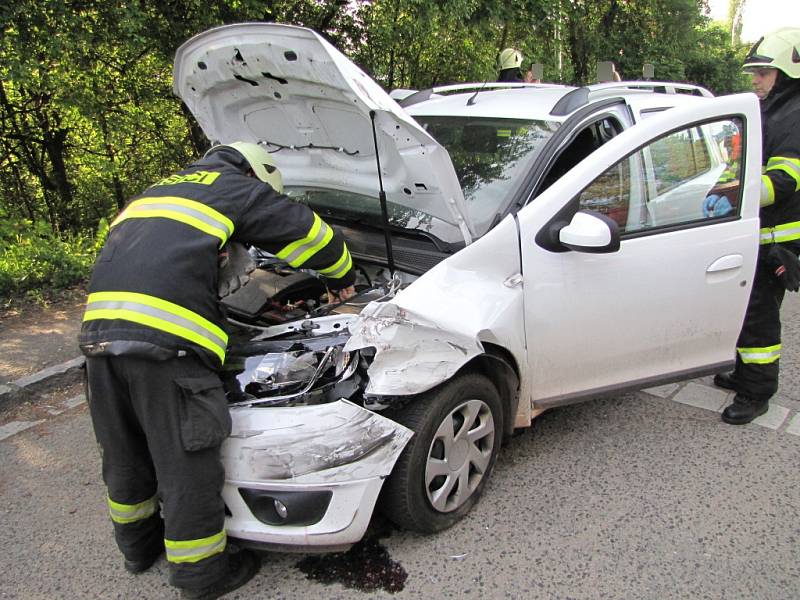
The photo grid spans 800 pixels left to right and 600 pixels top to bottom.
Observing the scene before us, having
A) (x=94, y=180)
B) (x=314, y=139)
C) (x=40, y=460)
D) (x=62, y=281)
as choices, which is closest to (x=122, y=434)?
(x=40, y=460)

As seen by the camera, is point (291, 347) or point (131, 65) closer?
point (291, 347)

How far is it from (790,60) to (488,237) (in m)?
2.08

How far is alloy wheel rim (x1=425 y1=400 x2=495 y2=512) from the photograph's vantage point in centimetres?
244

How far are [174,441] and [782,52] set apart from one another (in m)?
3.49

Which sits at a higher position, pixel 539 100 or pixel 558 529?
pixel 539 100

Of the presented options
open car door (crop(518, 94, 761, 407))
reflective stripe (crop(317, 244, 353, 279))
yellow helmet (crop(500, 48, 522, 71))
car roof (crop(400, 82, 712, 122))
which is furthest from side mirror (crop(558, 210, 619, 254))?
yellow helmet (crop(500, 48, 522, 71))

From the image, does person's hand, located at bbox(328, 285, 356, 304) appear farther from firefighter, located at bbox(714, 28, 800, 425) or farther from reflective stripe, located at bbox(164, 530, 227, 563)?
firefighter, located at bbox(714, 28, 800, 425)

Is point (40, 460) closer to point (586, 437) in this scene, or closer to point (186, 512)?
point (186, 512)

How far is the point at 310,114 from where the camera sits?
2.93 meters

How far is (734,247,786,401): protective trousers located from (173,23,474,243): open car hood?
5.83 feet

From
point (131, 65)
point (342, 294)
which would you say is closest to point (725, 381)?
point (342, 294)

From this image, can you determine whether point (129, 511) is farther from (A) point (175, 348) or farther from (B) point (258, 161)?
(B) point (258, 161)

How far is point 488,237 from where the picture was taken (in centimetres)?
252

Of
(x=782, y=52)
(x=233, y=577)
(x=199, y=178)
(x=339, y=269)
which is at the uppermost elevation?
(x=782, y=52)
